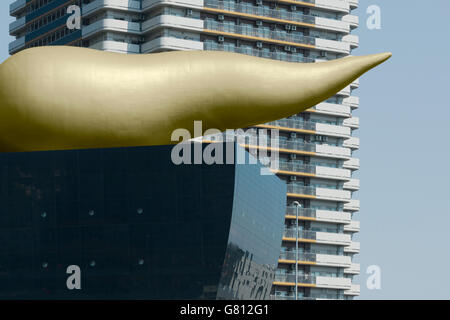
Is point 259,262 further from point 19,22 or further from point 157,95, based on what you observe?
point 19,22

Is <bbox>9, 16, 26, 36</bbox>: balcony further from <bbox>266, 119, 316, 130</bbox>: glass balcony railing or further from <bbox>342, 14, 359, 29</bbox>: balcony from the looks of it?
<bbox>342, 14, 359, 29</bbox>: balcony

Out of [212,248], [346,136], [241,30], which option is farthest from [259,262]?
[346,136]

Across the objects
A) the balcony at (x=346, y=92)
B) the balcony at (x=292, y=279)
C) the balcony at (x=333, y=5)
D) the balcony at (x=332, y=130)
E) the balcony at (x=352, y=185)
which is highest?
the balcony at (x=333, y=5)

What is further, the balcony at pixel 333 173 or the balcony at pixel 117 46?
the balcony at pixel 333 173

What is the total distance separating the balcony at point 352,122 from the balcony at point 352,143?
1.87 metres

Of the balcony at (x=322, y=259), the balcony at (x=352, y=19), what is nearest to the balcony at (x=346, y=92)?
the balcony at (x=352, y=19)

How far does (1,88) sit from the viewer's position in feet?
104

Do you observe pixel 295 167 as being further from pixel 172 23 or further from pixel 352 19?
pixel 172 23

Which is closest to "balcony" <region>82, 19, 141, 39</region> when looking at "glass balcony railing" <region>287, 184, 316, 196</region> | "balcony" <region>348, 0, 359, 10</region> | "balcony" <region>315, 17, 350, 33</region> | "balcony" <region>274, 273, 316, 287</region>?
"balcony" <region>315, 17, 350, 33</region>

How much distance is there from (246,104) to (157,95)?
2852mm

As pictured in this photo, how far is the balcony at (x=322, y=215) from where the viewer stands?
109 meters

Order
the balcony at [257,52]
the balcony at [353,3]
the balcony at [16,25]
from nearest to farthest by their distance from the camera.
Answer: the balcony at [257,52] → the balcony at [16,25] → the balcony at [353,3]

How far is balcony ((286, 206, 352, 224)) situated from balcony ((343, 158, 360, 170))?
811 cm

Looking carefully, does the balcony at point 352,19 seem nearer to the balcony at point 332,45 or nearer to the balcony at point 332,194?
the balcony at point 332,45
